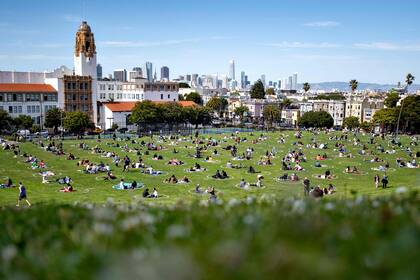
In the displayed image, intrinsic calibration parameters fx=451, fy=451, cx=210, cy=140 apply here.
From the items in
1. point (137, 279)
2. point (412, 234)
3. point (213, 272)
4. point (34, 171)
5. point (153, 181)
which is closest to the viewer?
point (137, 279)

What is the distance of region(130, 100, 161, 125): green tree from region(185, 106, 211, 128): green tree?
11.0 meters

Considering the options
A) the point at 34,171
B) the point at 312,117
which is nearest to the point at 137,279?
the point at 34,171

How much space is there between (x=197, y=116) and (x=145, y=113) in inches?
686

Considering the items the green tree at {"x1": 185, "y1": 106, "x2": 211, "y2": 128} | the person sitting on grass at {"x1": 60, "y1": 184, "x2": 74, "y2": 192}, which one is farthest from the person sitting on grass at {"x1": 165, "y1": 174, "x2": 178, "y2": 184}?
the green tree at {"x1": 185, "y1": 106, "x2": 211, "y2": 128}

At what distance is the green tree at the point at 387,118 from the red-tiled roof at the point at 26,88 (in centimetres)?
7774

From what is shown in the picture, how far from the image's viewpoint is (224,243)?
6484 millimetres

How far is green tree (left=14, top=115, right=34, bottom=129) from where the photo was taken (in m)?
94.1

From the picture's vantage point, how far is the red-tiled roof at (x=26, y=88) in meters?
103

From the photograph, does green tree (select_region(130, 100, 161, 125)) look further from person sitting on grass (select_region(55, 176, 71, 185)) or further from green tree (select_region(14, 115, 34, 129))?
person sitting on grass (select_region(55, 176, 71, 185))

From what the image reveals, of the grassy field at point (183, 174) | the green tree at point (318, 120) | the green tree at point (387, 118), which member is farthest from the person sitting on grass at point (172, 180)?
the green tree at point (318, 120)

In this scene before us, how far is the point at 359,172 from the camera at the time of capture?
41969 mm

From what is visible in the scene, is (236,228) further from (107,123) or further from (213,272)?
(107,123)

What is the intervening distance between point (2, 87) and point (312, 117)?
79.0 meters

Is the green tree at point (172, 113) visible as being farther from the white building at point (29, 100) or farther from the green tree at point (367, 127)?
the green tree at point (367, 127)
